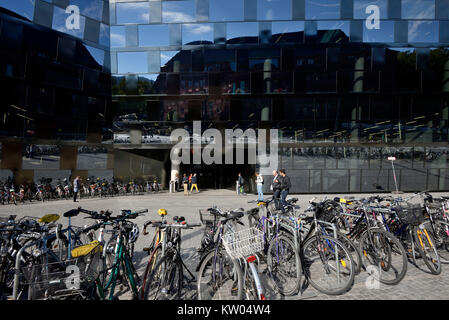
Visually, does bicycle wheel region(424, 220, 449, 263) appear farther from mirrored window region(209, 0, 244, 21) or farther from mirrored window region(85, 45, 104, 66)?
mirrored window region(85, 45, 104, 66)

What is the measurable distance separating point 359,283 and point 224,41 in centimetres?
1735

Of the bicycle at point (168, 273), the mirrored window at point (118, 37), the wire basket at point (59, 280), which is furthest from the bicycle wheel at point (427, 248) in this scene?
the mirrored window at point (118, 37)

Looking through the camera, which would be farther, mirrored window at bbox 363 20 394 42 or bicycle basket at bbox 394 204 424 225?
mirrored window at bbox 363 20 394 42

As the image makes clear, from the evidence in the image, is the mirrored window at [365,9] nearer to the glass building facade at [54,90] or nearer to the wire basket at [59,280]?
the glass building facade at [54,90]

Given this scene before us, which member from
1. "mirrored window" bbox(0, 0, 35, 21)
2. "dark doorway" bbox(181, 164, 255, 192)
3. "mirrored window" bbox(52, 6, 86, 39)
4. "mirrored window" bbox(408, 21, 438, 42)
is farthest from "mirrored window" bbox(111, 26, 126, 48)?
"mirrored window" bbox(408, 21, 438, 42)

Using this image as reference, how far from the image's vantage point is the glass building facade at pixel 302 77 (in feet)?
58.2

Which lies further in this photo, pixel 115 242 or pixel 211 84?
pixel 211 84

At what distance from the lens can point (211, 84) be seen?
60.1 feet

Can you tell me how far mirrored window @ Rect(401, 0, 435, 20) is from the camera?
58.0ft

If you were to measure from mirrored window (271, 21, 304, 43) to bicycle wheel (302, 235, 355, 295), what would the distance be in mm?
16721

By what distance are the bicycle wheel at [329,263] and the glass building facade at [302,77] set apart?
14219 mm
